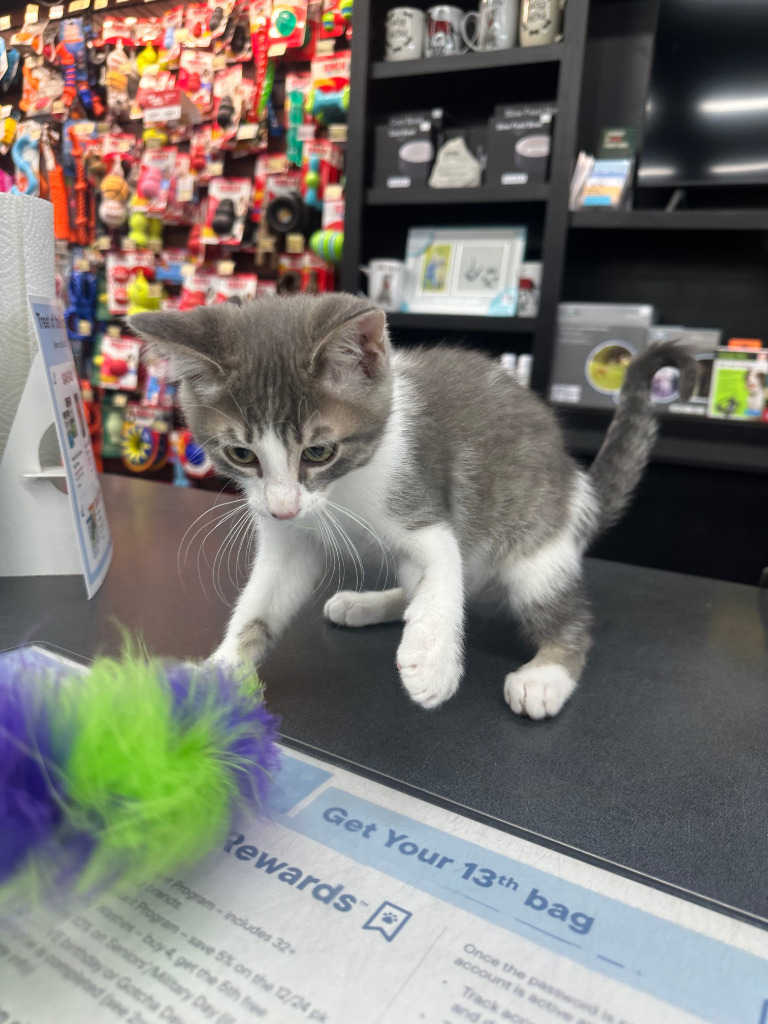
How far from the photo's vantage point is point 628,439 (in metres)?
1.06

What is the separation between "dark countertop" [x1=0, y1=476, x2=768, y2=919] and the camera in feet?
1.76

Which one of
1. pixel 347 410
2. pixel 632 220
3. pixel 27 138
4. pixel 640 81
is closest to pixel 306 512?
pixel 347 410

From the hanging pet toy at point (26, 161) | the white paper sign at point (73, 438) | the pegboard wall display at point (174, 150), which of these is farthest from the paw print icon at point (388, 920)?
the hanging pet toy at point (26, 161)

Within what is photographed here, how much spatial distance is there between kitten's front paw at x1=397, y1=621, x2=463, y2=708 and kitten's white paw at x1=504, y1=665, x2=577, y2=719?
9 cm

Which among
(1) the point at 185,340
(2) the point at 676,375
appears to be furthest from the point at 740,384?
(1) the point at 185,340

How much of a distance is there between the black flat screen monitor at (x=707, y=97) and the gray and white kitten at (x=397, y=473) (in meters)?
1.41

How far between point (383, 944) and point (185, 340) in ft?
1.82

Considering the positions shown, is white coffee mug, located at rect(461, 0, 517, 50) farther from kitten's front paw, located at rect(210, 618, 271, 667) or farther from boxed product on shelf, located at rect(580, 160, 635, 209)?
kitten's front paw, located at rect(210, 618, 271, 667)

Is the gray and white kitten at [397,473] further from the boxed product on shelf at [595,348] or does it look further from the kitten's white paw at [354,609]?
the boxed product on shelf at [595,348]

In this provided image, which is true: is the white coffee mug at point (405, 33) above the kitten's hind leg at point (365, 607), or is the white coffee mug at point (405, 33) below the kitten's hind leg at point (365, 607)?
above

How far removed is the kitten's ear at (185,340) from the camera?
0.66 m

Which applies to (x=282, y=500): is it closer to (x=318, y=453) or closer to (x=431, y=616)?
(x=318, y=453)

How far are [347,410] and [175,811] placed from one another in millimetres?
465

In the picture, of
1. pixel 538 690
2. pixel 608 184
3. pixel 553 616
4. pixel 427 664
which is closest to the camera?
pixel 427 664
